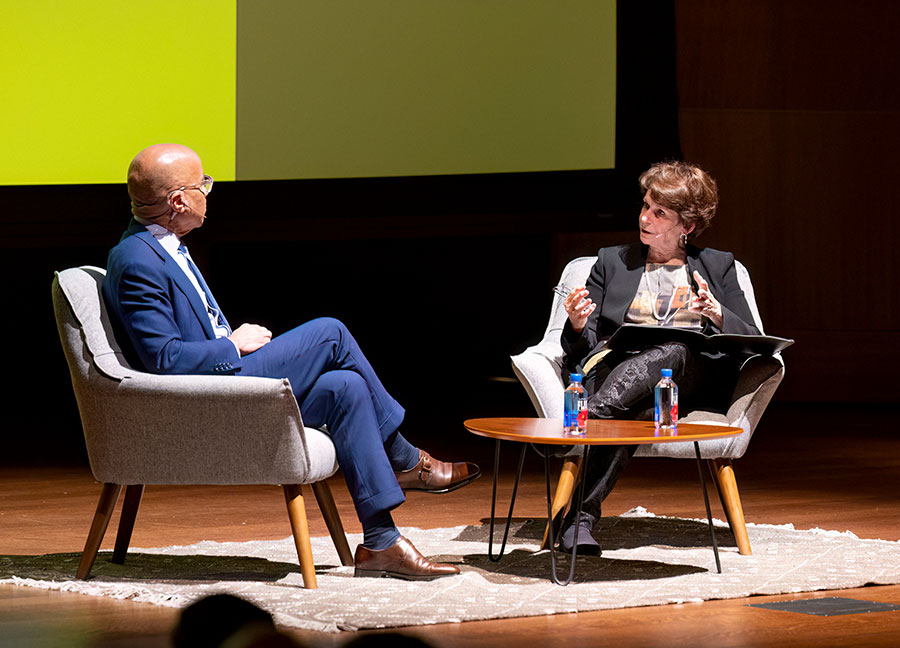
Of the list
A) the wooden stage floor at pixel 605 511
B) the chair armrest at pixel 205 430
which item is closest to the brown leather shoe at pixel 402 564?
the chair armrest at pixel 205 430

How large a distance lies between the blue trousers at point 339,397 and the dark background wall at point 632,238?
3944 millimetres


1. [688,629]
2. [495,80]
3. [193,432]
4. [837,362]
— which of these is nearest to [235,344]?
[193,432]

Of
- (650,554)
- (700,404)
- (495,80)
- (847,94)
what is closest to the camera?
(650,554)

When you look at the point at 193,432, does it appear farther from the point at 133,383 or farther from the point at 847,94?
the point at 847,94

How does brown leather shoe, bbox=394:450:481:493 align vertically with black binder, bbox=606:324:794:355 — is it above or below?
below

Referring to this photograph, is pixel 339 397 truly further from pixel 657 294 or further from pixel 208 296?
pixel 657 294

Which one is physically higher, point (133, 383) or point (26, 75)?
point (26, 75)

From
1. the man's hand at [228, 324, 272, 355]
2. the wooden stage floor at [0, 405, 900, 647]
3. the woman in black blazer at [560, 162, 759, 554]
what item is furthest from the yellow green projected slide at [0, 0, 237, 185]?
the man's hand at [228, 324, 272, 355]

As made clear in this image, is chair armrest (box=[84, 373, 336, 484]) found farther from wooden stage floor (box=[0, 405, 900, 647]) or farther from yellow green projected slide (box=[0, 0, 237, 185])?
yellow green projected slide (box=[0, 0, 237, 185])

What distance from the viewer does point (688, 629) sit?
2971 mm

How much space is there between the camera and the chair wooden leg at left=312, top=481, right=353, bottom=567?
3.68 meters

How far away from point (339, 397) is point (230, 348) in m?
0.29

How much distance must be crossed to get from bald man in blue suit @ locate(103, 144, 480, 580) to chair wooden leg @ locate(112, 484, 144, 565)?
404 mm

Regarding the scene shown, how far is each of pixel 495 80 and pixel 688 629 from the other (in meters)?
4.85
